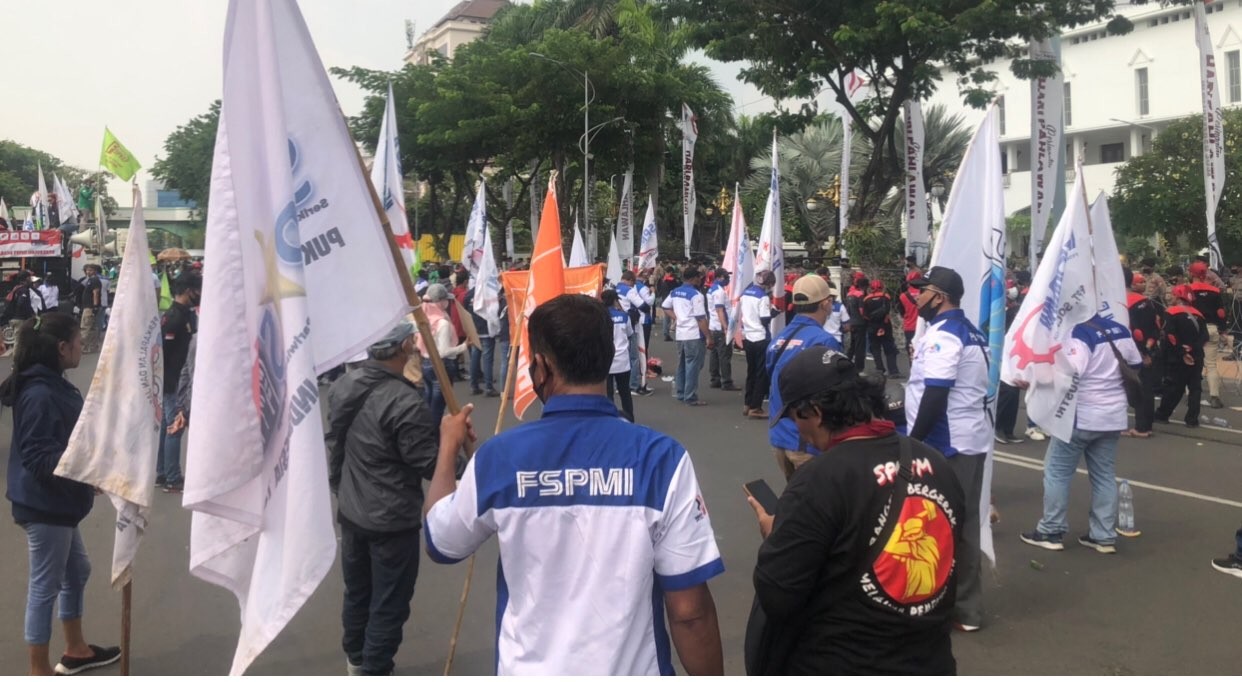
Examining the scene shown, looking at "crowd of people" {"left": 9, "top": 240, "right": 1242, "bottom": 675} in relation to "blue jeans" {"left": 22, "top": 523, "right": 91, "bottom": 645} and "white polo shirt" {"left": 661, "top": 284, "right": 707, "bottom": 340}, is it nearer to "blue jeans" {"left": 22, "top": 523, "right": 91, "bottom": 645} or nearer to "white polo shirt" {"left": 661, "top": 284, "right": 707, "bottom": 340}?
"blue jeans" {"left": 22, "top": 523, "right": 91, "bottom": 645}

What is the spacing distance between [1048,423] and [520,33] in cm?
3646

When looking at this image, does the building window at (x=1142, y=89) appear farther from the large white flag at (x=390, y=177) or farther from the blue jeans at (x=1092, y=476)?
the blue jeans at (x=1092, y=476)

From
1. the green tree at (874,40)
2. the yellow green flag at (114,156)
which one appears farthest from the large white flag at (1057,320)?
the yellow green flag at (114,156)

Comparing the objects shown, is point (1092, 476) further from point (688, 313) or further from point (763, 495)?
point (688, 313)

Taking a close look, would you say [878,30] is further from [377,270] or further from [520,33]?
[520,33]

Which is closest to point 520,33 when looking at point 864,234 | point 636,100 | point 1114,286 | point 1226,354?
point 636,100

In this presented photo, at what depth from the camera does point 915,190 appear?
1873 cm

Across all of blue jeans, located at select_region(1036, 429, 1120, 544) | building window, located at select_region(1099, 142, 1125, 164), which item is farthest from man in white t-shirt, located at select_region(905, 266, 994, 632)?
building window, located at select_region(1099, 142, 1125, 164)

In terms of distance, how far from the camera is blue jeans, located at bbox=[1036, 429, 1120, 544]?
248 inches

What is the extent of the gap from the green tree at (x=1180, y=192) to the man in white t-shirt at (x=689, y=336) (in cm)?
2759

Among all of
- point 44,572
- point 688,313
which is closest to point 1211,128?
point 688,313

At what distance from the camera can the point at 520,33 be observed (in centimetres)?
3966

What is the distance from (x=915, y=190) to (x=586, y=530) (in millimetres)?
17667

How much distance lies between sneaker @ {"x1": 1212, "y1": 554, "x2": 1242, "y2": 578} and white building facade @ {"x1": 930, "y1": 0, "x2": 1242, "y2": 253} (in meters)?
48.4
